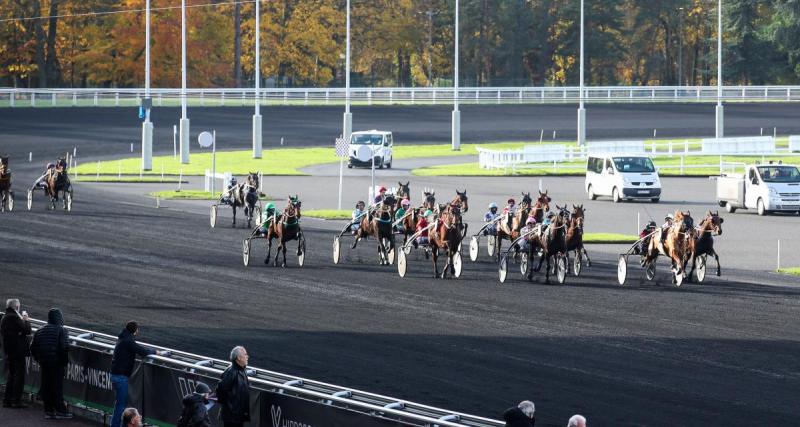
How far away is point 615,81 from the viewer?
114m

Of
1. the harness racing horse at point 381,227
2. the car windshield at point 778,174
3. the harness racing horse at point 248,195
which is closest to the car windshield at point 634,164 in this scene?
the car windshield at point 778,174

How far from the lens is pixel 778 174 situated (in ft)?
143

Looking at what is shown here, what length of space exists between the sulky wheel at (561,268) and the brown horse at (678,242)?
1.68m

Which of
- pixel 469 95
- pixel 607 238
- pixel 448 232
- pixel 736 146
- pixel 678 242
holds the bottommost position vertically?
pixel 607 238

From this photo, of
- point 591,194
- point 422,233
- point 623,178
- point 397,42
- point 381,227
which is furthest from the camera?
point 397,42

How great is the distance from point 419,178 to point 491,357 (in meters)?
37.2

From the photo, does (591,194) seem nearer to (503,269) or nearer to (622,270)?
(622,270)

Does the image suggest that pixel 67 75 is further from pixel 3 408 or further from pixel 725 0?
pixel 3 408

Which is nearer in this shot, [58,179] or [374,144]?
[58,179]

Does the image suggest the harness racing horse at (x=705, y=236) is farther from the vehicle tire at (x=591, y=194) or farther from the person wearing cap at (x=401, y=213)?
the vehicle tire at (x=591, y=194)

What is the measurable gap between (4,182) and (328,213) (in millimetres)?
9087

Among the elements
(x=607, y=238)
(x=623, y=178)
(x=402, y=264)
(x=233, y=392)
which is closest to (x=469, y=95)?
(x=623, y=178)

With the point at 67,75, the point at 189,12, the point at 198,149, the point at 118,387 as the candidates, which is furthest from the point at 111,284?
the point at 67,75

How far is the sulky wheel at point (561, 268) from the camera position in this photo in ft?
91.5
